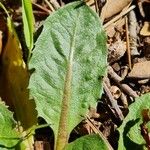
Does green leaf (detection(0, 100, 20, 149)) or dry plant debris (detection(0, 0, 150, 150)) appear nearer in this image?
green leaf (detection(0, 100, 20, 149))

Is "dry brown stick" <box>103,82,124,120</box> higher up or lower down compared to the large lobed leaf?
lower down

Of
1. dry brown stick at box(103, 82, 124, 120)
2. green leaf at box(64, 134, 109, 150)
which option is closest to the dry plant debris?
dry brown stick at box(103, 82, 124, 120)

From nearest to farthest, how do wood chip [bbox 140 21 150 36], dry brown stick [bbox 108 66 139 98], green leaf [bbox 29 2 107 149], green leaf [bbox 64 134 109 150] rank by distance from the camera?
green leaf [bbox 64 134 109 150], green leaf [bbox 29 2 107 149], dry brown stick [bbox 108 66 139 98], wood chip [bbox 140 21 150 36]

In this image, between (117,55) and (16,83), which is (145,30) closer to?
(117,55)

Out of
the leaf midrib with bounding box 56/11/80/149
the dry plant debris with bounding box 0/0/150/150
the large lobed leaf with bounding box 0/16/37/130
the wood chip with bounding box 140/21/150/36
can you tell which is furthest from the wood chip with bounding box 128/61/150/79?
the large lobed leaf with bounding box 0/16/37/130

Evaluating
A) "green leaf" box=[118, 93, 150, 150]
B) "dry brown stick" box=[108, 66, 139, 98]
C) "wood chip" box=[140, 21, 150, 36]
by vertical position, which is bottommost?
"green leaf" box=[118, 93, 150, 150]

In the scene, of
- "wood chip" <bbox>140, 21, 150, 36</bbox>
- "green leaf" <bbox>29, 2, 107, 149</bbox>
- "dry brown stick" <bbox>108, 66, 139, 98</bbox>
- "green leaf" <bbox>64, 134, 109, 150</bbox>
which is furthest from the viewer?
"wood chip" <bbox>140, 21, 150, 36</bbox>

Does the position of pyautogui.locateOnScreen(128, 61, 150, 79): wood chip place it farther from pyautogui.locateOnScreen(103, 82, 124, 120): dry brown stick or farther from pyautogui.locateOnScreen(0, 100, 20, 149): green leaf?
pyautogui.locateOnScreen(0, 100, 20, 149): green leaf

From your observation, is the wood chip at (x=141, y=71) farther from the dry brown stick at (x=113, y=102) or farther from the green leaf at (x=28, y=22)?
the green leaf at (x=28, y=22)

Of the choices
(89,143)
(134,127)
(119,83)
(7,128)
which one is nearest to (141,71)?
(119,83)
